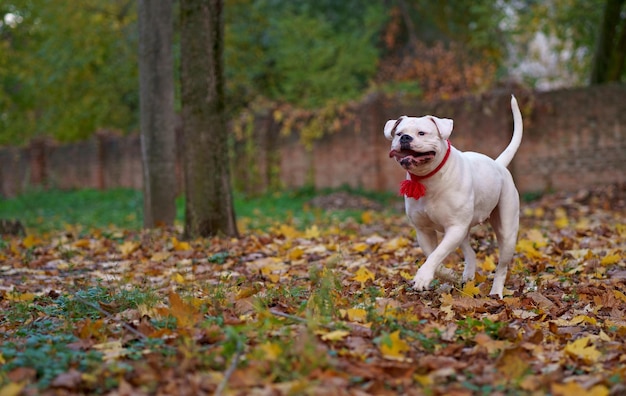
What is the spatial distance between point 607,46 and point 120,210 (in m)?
11.3

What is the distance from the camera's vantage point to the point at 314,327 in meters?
3.40

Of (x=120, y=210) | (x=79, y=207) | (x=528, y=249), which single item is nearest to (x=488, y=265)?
(x=528, y=249)

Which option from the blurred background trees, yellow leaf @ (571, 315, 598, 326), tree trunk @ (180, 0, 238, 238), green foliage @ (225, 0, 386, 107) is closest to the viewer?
yellow leaf @ (571, 315, 598, 326)

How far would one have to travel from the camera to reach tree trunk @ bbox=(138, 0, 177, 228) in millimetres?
9305

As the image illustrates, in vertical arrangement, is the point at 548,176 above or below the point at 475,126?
below

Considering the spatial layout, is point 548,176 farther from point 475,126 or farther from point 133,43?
point 133,43

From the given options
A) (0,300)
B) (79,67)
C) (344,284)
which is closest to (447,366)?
(344,284)

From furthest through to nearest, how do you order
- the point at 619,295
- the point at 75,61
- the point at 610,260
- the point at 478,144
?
the point at 75,61 < the point at 478,144 < the point at 610,260 < the point at 619,295

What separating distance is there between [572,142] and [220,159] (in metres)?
9.48

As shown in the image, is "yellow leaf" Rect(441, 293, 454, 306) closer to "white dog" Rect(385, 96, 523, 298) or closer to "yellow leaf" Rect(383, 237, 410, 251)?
"white dog" Rect(385, 96, 523, 298)

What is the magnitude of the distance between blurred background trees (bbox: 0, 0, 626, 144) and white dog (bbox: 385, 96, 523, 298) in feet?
50.0

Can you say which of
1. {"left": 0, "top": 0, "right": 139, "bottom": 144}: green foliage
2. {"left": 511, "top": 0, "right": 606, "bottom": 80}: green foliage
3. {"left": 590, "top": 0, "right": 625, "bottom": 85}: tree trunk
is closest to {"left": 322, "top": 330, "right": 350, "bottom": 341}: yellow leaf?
{"left": 590, "top": 0, "right": 625, "bottom": 85}: tree trunk

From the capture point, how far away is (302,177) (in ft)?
62.3

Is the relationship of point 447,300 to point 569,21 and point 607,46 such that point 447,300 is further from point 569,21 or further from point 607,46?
point 569,21
